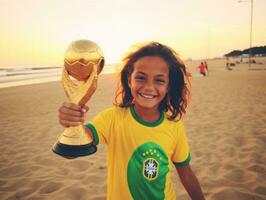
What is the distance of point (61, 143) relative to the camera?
1.17 m

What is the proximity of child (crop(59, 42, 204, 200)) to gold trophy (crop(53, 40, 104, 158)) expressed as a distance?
1.15 ft

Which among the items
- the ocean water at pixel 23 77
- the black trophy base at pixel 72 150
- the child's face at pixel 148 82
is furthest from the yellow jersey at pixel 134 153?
A: the ocean water at pixel 23 77

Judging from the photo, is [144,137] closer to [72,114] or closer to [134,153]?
[134,153]

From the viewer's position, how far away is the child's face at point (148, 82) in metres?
1.71

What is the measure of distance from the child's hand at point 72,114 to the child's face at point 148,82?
636 mm

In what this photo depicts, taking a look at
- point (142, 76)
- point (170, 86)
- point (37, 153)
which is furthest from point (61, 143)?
point (37, 153)

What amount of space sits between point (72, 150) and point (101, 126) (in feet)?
1.58

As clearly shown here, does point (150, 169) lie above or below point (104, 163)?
above

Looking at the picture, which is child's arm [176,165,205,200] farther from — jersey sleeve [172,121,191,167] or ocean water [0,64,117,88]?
ocean water [0,64,117,88]

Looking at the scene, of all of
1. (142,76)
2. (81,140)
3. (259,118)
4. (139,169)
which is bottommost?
(259,118)

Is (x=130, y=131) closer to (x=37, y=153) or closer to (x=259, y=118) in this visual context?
(x=37, y=153)

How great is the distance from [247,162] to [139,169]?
3.21m

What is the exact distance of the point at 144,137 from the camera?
1600 millimetres

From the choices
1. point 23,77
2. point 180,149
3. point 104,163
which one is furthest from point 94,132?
point 23,77
